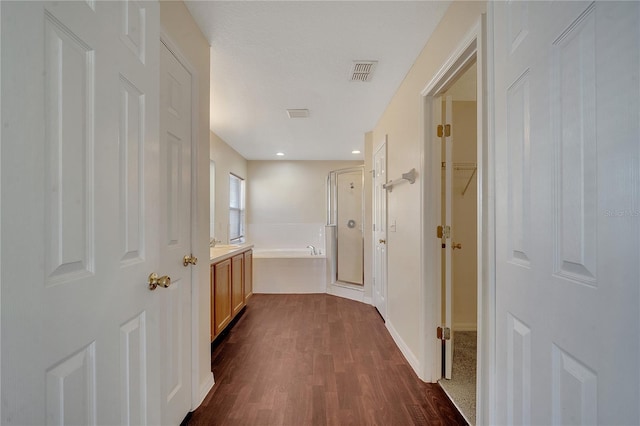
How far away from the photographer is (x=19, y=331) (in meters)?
0.48

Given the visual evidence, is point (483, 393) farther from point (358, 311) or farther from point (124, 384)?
point (358, 311)

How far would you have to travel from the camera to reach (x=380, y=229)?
3.35 m

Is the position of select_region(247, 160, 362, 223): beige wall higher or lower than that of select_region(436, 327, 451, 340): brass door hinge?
higher

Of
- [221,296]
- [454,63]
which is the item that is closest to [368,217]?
[221,296]

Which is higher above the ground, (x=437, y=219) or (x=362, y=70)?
(x=362, y=70)

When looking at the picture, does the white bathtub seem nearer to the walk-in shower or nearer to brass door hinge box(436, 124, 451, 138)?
the walk-in shower

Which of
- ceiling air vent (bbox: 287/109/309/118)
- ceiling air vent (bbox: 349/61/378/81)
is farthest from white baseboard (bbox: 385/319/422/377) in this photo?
ceiling air vent (bbox: 287/109/309/118)

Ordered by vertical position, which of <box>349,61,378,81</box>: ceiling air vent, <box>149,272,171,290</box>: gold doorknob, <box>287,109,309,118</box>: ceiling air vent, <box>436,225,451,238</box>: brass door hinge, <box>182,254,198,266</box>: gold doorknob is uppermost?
<box>349,61,378,81</box>: ceiling air vent

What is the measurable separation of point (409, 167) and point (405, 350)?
5.00ft

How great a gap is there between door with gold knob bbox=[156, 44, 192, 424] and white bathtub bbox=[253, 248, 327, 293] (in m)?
2.75

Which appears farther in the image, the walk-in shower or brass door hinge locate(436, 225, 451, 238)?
the walk-in shower

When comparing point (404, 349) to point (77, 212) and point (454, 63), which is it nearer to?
point (454, 63)

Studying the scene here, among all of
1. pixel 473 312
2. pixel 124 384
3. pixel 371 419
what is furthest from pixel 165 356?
pixel 473 312

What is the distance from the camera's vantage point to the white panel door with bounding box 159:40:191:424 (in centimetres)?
138
